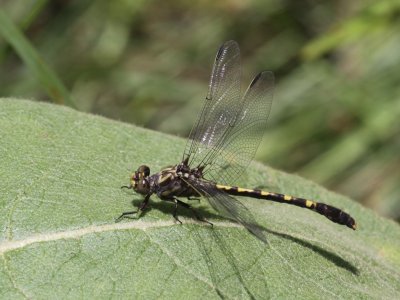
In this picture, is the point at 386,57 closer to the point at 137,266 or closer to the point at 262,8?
the point at 262,8

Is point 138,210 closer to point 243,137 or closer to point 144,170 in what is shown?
point 144,170

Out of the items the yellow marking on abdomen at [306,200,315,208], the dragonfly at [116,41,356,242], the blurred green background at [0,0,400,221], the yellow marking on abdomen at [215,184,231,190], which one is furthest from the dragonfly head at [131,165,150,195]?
the blurred green background at [0,0,400,221]

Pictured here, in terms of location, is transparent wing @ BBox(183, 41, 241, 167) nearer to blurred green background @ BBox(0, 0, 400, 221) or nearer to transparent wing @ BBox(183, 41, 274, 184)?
transparent wing @ BBox(183, 41, 274, 184)

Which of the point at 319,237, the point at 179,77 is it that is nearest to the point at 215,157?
the point at 319,237

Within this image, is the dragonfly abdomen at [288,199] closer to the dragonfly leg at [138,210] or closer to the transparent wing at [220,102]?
the transparent wing at [220,102]

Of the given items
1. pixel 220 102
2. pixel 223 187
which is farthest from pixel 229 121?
pixel 223 187
